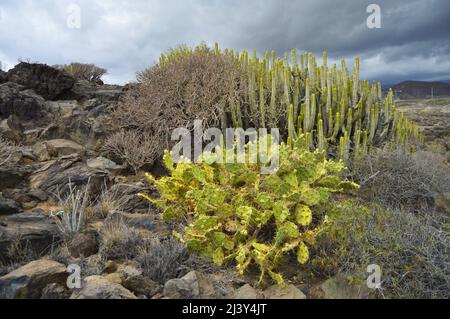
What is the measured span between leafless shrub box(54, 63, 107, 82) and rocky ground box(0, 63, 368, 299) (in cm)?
784

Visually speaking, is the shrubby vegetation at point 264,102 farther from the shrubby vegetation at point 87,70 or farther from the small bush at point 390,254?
the shrubby vegetation at point 87,70

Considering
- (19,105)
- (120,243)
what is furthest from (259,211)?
(19,105)

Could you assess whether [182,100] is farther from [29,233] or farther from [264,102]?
[29,233]

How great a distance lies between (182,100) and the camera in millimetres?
7258

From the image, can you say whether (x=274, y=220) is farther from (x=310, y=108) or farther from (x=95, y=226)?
(x=310, y=108)

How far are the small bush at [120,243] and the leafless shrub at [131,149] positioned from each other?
7.98ft

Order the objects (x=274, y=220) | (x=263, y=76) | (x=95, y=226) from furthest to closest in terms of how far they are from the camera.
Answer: (x=263, y=76), (x=95, y=226), (x=274, y=220)

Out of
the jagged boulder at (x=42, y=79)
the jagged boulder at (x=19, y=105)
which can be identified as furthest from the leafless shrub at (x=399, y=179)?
Result: the jagged boulder at (x=42, y=79)

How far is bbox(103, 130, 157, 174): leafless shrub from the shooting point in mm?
6410

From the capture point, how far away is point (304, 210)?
3.69m

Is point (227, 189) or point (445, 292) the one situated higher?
point (227, 189)

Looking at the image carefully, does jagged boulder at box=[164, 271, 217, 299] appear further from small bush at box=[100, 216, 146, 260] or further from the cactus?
the cactus
